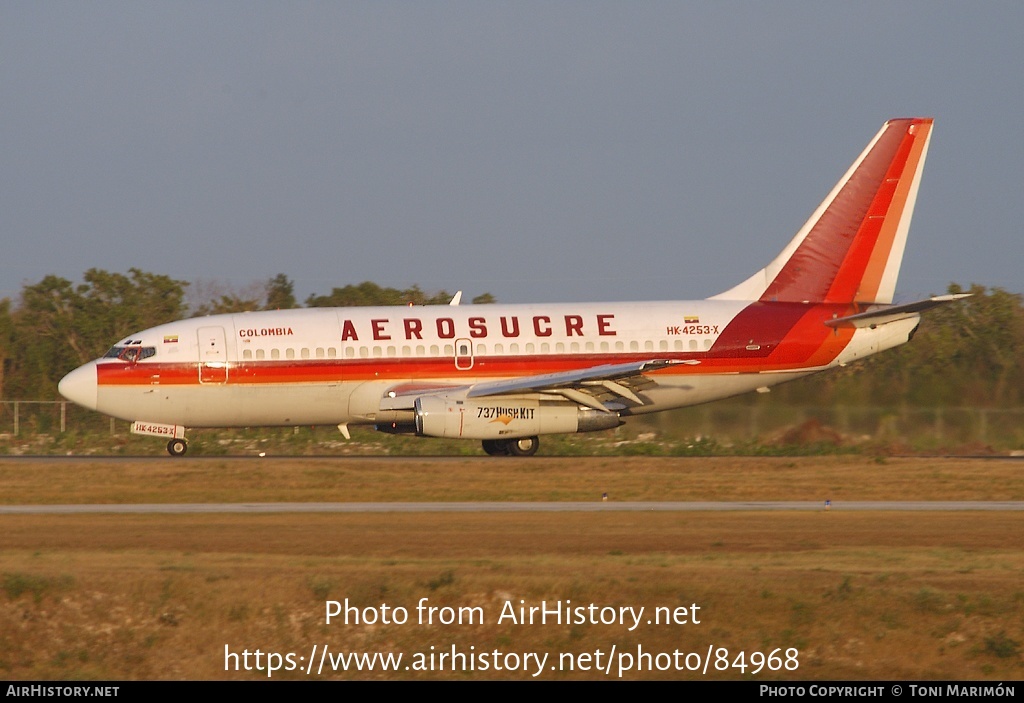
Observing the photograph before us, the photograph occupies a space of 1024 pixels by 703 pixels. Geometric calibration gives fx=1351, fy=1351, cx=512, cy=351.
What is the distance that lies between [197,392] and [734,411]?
544 inches

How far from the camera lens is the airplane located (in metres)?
31.7

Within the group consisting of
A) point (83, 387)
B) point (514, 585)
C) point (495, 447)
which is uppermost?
point (83, 387)

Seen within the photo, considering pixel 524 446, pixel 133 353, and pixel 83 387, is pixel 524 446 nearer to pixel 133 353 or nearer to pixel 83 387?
pixel 133 353

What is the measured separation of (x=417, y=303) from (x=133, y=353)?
2229 cm

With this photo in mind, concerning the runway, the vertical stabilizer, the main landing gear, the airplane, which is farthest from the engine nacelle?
the runway

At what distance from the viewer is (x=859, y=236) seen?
→ 1356 inches

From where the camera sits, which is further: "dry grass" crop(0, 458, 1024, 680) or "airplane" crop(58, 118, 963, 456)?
"airplane" crop(58, 118, 963, 456)

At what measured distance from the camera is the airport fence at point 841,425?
116 feet

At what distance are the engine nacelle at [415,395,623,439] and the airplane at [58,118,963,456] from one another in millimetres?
33

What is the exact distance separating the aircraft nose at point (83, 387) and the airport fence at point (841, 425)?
45.2 feet

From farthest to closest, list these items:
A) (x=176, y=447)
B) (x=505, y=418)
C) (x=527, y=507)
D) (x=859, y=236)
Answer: (x=859, y=236), (x=176, y=447), (x=505, y=418), (x=527, y=507)

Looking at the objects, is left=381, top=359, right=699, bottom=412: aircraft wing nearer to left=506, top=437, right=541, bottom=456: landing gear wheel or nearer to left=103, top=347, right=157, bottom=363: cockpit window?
left=506, top=437, right=541, bottom=456: landing gear wheel

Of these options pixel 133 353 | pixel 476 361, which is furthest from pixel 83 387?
pixel 476 361

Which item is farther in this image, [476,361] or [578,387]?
[476,361]
